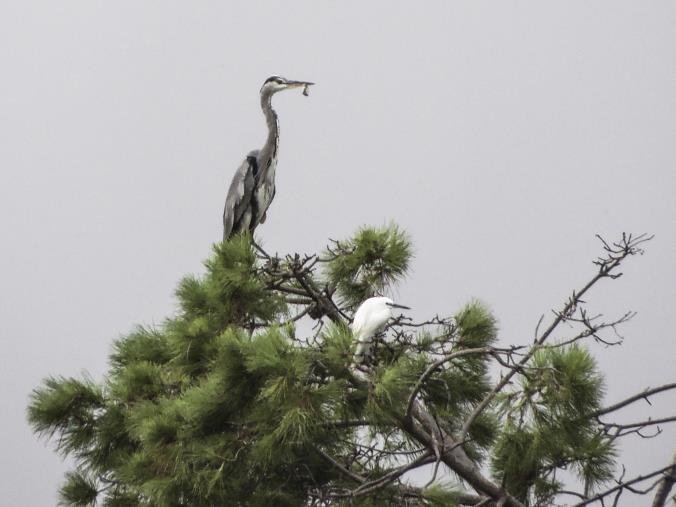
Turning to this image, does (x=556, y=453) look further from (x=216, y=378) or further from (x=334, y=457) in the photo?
(x=216, y=378)

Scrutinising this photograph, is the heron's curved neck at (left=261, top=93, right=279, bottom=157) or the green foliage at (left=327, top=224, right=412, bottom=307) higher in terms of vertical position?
the heron's curved neck at (left=261, top=93, right=279, bottom=157)

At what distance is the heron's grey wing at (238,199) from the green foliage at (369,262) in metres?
2.35

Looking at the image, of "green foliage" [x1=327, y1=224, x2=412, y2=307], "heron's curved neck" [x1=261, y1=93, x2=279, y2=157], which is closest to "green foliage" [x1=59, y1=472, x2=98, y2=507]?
"green foliage" [x1=327, y1=224, x2=412, y2=307]

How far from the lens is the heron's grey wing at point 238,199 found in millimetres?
6625

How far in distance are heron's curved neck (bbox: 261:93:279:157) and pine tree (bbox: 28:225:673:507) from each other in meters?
2.60

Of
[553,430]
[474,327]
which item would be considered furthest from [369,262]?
[553,430]

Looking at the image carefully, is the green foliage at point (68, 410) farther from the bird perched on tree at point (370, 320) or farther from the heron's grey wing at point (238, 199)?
the heron's grey wing at point (238, 199)

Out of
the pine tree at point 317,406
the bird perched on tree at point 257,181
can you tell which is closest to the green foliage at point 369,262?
the pine tree at point 317,406

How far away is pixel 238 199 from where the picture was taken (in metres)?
6.65

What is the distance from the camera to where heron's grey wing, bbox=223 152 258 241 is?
6.62 m

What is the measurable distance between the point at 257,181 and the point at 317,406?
12.5 feet

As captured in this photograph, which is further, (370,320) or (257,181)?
(257,181)

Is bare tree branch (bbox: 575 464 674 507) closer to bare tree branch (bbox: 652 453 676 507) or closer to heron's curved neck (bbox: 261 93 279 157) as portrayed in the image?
bare tree branch (bbox: 652 453 676 507)

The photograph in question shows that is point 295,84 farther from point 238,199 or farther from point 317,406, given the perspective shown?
point 317,406
